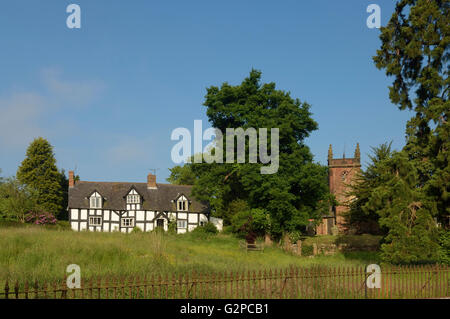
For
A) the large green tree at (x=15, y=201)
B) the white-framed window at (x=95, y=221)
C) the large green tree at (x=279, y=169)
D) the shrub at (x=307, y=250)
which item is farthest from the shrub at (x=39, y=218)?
the shrub at (x=307, y=250)

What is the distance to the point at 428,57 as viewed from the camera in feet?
63.3

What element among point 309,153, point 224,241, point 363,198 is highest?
point 309,153

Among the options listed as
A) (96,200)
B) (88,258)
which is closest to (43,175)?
(96,200)

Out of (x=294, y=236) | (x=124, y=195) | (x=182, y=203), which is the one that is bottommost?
(x=294, y=236)

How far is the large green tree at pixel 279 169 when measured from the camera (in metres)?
37.1

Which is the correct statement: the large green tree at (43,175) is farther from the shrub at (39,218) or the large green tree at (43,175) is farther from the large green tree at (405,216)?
the large green tree at (405,216)

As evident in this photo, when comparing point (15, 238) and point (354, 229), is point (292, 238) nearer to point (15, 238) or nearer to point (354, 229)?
point (354, 229)

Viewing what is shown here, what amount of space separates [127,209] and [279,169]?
23.2m

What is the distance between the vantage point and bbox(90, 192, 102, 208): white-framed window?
173 feet

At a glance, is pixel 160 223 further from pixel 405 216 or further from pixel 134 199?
pixel 405 216

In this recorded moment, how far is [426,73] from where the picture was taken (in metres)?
19.2

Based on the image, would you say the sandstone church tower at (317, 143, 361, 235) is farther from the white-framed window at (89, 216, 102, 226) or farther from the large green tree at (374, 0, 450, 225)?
the large green tree at (374, 0, 450, 225)

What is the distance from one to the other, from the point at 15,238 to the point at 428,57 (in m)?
21.2
